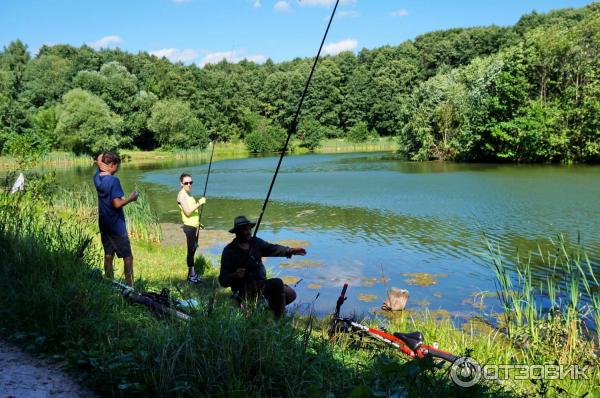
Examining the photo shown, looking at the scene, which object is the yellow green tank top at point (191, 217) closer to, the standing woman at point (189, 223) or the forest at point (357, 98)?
the standing woman at point (189, 223)

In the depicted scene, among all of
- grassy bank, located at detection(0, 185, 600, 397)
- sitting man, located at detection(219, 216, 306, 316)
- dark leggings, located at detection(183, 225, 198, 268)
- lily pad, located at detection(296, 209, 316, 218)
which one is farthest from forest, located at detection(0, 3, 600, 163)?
lily pad, located at detection(296, 209, 316, 218)

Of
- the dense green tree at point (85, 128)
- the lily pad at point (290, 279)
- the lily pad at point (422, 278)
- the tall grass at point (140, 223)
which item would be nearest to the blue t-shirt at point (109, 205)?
the lily pad at point (290, 279)

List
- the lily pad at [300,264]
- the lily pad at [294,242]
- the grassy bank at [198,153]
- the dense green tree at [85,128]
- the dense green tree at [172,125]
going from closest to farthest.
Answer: the lily pad at [300,264] < the lily pad at [294,242] < the grassy bank at [198,153] < the dense green tree at [85,128] < the dense green tree at [172,125]

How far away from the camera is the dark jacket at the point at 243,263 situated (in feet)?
16.2

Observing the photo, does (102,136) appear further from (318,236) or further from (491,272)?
(491,272)

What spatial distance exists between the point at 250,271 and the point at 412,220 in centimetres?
1119

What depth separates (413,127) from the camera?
134 feet

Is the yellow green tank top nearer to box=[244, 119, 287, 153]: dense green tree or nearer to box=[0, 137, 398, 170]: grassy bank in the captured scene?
box=[0, 137, 398, 170]: grassy bank

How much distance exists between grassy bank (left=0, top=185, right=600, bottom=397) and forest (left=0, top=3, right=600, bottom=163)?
280 centimetres

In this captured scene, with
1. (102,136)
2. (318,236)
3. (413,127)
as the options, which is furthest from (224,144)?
(318,236)

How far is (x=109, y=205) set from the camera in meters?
6.17

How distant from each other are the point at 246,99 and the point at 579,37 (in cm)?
5523

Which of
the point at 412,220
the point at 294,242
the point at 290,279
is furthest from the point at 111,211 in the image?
the point at 412,220

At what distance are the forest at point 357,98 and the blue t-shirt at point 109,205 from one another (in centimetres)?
187
